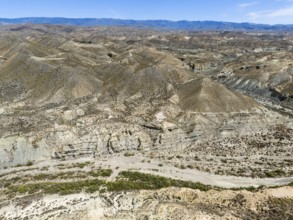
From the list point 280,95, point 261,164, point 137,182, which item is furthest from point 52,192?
point 280,95

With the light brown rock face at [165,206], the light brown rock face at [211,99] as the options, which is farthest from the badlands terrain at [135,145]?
the light brown rock face at [211,99]

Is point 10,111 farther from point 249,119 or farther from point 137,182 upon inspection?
point 249,119

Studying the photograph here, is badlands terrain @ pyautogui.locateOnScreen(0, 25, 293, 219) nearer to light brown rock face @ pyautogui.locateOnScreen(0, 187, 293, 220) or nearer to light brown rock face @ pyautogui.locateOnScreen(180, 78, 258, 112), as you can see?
light brown rock face @ pyautogui.locateOnScreen(0, 187, 293, 220)

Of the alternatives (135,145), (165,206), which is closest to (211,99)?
(135,145)

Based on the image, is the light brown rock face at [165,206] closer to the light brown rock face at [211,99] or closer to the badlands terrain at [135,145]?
the badlands terrain at [135,145]

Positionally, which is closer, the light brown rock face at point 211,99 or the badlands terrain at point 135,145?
the badlands terrain at point 135,145

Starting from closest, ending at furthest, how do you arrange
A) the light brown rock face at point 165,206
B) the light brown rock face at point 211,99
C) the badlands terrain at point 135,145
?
the light brown rock face at point 165,206 < the badlands terrain at point 135,145 < the light brown rock face at point 211,99

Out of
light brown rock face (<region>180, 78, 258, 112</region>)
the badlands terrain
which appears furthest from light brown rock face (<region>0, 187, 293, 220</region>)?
light brown rock face (<region>180, 78, 258, 112</region>)

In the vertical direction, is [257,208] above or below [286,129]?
above
